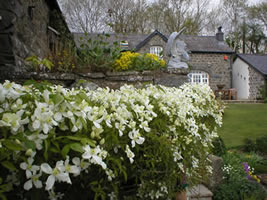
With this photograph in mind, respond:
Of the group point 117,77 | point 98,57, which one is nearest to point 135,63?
point 117,77

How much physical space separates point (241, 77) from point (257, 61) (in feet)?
5.78

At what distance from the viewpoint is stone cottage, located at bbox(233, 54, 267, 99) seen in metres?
17.8

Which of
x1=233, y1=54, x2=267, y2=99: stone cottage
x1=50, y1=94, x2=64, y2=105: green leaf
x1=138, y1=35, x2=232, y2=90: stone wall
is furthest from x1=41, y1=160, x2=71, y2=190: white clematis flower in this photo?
x1=233, y1=54, x2=267, y2=99: stone cottage

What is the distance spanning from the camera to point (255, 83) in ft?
59.7

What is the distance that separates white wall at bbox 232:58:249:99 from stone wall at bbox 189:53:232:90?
4.58 ft

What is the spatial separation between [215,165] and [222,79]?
55.7 ft

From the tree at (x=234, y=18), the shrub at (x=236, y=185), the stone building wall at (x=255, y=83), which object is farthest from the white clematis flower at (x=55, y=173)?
the tree at (x=234, y=18)

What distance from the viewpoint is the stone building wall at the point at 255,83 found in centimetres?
1781

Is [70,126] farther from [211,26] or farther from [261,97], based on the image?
[211,26]

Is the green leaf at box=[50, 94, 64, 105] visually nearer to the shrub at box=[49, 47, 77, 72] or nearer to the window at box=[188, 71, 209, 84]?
the shrub at box=[49, 47, 77, 72]

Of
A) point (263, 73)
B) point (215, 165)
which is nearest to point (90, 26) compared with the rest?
point (263, 73)

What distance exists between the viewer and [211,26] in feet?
79.7

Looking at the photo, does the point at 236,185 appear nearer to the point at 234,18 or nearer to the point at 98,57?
the point at 98,57

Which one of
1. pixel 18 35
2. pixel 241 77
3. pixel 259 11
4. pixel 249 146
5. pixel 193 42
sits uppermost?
pixel 259 11
